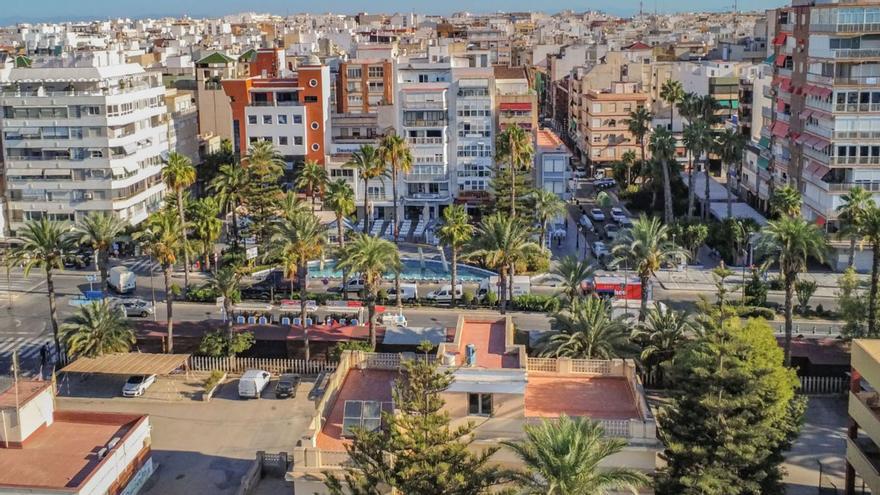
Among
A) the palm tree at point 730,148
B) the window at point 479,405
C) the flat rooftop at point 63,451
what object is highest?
the palm tree at point 730,148

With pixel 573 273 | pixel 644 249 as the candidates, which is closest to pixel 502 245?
pixel 573 273

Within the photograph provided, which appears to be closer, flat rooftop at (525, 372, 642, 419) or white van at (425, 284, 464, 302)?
flat rooftop at (525, 372, 642, 419)

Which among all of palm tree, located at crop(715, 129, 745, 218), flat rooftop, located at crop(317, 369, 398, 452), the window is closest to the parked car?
flat rooftop, located at crop(317, 369, 398, 452)

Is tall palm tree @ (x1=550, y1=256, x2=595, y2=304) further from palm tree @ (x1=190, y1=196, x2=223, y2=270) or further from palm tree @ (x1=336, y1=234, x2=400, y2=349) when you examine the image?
palm tree @ (x1=190, y1=196, x2=223, y2=270)

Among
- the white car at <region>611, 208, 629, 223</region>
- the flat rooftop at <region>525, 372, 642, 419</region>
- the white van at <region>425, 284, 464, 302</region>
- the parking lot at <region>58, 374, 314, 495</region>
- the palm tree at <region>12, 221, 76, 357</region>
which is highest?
the palm tree at <region>12, 221, 76, 357</region>

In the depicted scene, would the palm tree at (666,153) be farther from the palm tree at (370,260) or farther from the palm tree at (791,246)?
the palm tree at (370,260)

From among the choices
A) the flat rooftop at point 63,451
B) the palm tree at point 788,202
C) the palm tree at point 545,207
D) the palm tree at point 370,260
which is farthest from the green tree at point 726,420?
the palm tree at point 545,207
